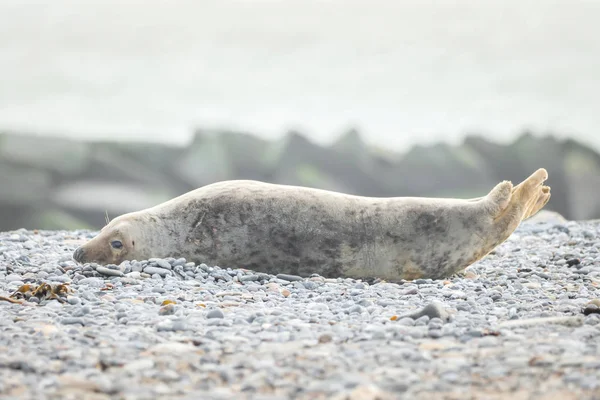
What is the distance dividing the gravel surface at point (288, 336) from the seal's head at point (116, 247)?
203 millimetres

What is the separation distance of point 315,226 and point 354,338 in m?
1.95

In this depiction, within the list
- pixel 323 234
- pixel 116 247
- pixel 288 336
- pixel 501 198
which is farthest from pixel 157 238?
pixel 501 198

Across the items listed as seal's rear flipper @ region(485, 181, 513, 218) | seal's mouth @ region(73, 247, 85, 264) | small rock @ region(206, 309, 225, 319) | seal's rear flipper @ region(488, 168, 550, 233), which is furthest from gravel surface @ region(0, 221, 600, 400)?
seal's rear flipper @ region(485, 181, 513, 218)

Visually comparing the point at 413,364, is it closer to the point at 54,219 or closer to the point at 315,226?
the point at 315,226

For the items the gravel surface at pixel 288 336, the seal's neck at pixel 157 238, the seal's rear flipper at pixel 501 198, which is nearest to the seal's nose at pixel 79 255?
the gravel surface at pixel 288 336

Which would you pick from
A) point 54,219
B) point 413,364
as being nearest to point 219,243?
point 413,364

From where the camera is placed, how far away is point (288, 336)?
9.42 feet

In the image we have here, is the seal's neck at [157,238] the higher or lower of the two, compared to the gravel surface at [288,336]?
higher

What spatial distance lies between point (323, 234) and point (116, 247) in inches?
60.9

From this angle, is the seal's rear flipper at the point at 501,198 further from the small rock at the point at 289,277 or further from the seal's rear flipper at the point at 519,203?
the small rock at the point at 289,277

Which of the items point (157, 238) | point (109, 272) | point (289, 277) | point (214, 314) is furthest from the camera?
point (157, 238)

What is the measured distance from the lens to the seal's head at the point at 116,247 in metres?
4.73

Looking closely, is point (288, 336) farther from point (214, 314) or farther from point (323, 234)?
point (323, 234)

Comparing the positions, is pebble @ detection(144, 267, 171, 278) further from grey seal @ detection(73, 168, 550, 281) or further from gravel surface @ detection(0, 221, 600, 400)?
grey seal @ detection(73, 168, 550, 281)
